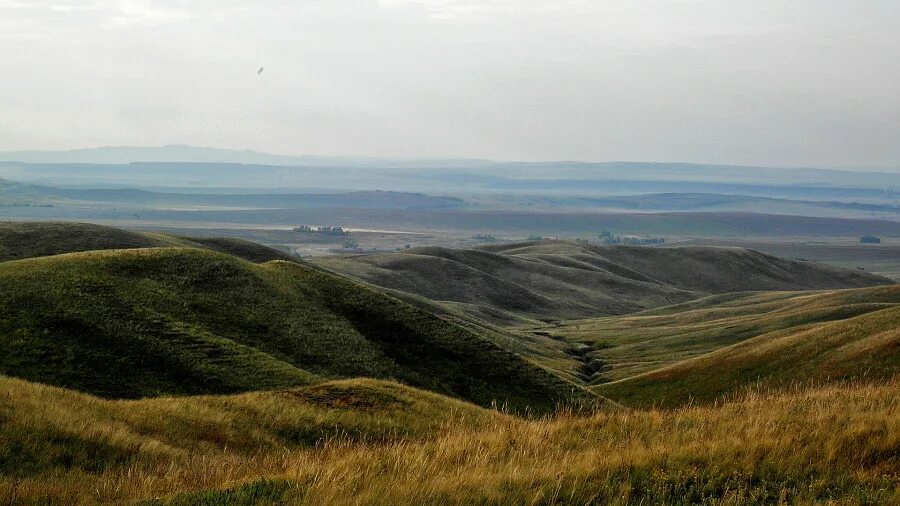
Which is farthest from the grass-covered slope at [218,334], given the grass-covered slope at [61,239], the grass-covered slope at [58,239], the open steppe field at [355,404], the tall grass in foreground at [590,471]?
the grass-covered slope at [58,239]

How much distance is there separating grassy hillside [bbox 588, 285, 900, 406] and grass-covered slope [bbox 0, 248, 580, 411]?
1528 centimetres

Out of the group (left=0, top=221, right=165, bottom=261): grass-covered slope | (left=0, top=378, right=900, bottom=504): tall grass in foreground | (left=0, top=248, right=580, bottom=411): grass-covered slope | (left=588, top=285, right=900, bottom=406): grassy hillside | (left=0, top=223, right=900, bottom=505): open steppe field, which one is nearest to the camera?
(left=0, top=378, right=900, bottom=504): tall grass in foreground

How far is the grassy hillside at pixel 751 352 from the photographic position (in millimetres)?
59531

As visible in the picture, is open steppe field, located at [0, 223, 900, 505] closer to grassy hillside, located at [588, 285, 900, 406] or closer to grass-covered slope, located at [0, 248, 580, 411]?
grass-covered slope, located at [0, 248, 580, 411]

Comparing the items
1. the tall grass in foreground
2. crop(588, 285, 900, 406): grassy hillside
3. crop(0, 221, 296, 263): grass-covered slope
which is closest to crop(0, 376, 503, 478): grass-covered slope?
the tall grass in foreground

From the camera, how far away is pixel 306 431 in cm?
2888

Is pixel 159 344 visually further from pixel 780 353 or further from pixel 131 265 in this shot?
pixel 780 353

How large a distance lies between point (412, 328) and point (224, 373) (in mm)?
21111

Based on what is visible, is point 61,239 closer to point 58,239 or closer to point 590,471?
point 58,239

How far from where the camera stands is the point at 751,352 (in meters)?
74.4

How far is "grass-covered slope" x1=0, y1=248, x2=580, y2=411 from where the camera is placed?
145 feet

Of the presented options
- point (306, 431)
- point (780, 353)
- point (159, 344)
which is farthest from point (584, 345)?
point (306, 431)

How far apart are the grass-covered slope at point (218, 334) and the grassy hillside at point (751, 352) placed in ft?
50.1

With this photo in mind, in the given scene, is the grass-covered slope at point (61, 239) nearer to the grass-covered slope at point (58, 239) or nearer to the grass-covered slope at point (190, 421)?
the grass-covered slope at point (58, 239)
